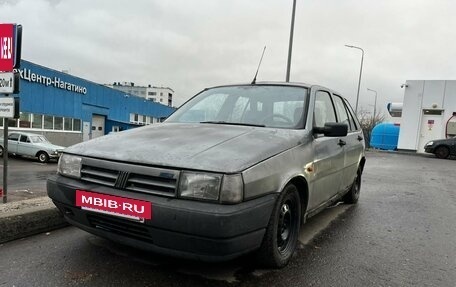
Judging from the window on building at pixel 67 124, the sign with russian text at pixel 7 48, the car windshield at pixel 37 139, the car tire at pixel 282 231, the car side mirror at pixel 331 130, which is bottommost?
the car windshield at pixel 37 139

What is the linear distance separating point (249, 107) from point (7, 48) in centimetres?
303

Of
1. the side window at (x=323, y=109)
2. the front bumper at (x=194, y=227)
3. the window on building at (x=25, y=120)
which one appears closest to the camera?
the front bumper at (x=194, y=227)

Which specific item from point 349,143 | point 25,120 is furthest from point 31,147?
point 349,143

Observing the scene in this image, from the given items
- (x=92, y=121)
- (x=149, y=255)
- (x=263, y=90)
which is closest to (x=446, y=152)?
A: (x=263, y=90)

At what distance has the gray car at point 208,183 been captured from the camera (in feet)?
8.46

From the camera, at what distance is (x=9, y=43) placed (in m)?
4.63

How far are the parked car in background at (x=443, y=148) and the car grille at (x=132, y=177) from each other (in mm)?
20735

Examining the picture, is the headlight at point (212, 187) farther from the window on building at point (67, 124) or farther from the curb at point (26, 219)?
the window on building at point (67, 124)

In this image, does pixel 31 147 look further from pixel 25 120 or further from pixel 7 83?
pixel 7 83

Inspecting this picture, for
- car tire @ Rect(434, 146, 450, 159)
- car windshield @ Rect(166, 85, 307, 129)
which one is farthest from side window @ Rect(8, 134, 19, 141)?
car tire @ Rect(434, 146, 450, 159)

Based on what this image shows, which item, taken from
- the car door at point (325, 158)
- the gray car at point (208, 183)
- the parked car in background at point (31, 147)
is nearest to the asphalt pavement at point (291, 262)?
the gray car at point (208, 183)

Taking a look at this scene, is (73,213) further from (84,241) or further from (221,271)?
(221,271)

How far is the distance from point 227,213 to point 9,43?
3.77 meters

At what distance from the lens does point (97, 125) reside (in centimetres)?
3453
